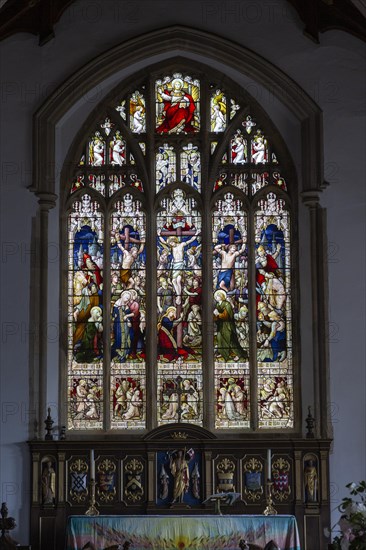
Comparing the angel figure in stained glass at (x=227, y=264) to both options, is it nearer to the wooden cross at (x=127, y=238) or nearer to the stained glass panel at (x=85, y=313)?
the wooden cross at (x=127, y=238)

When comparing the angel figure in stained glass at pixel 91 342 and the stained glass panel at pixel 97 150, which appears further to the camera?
the stained glass panel at pixel 97 150

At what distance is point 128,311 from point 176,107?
2.67m

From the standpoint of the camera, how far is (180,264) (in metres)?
13.9

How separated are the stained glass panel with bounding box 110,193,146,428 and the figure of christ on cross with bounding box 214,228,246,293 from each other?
0.93 metres

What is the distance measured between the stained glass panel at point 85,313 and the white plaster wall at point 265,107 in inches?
9.5

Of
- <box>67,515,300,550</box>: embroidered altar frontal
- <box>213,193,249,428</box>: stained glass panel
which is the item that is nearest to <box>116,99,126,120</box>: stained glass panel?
<box>213,193,249,428</box>: stained glass panel

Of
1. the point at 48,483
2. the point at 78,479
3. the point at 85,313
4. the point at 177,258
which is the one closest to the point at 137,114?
the point at 177,258

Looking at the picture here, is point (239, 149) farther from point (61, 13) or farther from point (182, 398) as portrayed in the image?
point (182, 398)

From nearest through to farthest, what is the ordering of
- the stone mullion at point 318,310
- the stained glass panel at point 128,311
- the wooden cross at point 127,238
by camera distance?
the stone mullion at point 318,310
the stained glass panel at point 128,311
the wooden cross at point 127,238

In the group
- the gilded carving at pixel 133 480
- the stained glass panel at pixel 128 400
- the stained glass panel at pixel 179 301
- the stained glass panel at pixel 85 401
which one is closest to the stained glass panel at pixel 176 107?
the stained glass panel at pixel 179 301

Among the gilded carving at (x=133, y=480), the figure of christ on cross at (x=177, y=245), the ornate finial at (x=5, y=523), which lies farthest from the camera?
the figure of christ on cross at (x=177, y=245)

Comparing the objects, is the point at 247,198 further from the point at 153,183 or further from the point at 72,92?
the point at 72,92

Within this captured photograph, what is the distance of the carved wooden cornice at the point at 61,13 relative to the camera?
1350 cm

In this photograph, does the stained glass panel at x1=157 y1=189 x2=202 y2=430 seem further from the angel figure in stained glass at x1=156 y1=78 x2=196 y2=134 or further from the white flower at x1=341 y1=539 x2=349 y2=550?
the white flower at x1=341 y1=539 x2=349 y2=550
